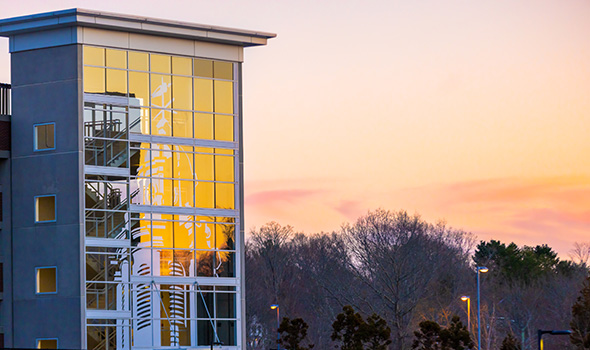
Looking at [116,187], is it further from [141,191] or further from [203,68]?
[203,68]

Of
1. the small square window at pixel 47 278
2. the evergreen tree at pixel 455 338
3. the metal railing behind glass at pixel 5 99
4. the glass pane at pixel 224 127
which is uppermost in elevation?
the metal railing behind glass at pixel 5 99

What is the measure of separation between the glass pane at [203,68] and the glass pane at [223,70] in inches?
9.8

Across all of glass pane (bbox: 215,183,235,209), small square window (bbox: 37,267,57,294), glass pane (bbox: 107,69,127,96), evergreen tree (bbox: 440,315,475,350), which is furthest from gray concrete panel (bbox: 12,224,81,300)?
evergreen tree (bbox: 440,315,475,350)

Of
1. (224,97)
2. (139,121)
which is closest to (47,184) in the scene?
(139,121)

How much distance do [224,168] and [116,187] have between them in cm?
612

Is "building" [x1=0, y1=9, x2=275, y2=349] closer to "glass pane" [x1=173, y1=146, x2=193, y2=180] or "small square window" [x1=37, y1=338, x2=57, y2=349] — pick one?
"glass pane" [x1=173, y1=146, x2=193, y2=180]

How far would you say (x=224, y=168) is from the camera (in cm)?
5216

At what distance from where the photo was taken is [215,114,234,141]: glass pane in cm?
5197

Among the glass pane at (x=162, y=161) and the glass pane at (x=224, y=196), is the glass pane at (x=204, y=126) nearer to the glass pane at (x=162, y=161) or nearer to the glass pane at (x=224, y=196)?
the glass pane at (x=162, y=161)

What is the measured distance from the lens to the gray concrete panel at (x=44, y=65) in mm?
48250

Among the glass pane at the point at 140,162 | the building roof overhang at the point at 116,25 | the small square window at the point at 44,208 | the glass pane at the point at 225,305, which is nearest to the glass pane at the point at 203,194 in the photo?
the glass pane at the point at 140,162

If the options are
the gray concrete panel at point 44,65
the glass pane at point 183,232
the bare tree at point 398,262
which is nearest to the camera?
the gray concrete panel at point 44,65

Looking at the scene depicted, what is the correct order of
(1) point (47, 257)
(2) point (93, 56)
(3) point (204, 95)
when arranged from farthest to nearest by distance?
(3) point (204, 95) < (2) point (93, 56) < (1) point (47, 257)

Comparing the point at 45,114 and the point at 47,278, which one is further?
the point at 45,114
